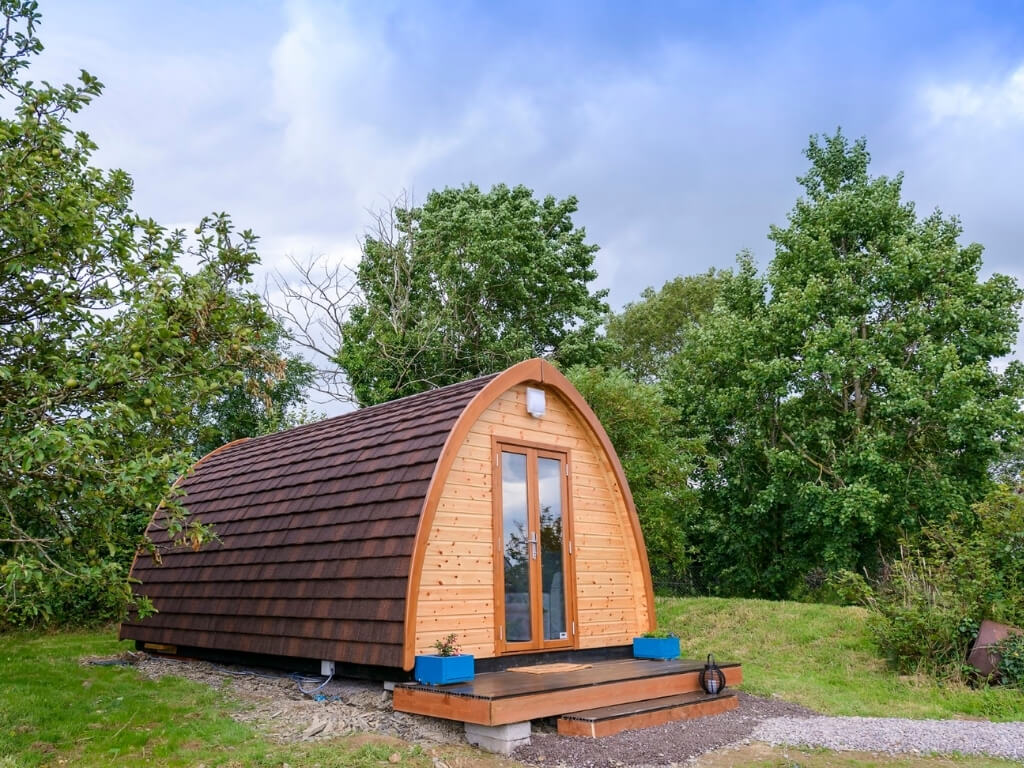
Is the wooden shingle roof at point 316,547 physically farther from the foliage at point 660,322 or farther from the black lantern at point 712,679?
the foliage at point 660,322

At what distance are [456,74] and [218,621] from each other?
331 inches

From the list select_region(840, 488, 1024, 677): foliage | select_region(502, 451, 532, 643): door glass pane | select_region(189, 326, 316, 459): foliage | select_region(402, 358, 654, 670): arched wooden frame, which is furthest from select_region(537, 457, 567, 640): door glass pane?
select_region(189, 326, 316, 459): foliage

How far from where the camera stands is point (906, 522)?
44.3ft

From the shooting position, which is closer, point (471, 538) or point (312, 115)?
point (471, 538)

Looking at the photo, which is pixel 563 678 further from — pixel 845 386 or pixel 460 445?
pixel 845 386

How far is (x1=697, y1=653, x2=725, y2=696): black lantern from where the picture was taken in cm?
607

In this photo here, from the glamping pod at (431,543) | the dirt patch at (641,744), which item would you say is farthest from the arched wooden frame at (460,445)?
the dirt patch at (641,744)

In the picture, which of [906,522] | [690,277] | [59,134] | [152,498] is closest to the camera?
[152,498]

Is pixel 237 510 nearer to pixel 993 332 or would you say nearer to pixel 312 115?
pixel 312 115

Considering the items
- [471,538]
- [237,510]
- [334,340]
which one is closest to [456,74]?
[237,510]

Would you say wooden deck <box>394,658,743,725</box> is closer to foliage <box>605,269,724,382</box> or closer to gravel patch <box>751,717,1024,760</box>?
gravel patch <box>751,717,1024,760</box>

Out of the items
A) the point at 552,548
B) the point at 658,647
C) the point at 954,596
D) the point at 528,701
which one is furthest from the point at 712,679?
the point at 954,596

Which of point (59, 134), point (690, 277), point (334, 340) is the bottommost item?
point (59, 134)

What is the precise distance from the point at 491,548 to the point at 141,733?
286 cm
